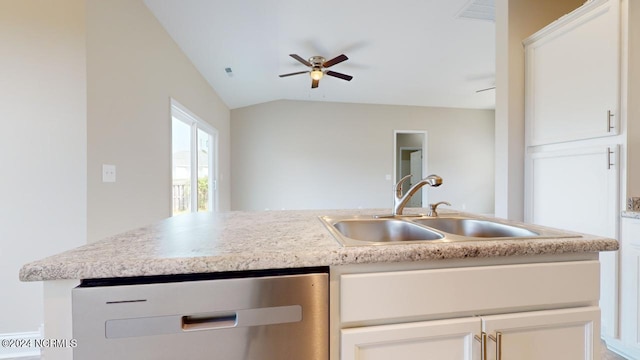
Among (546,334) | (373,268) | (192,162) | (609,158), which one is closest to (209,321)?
(373,268)

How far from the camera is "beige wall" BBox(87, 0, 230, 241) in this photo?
5.71 ft

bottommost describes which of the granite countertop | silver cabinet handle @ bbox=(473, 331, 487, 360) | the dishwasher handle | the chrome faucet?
silver cabinet handle @ bbox=(473, 331, 487, 360)

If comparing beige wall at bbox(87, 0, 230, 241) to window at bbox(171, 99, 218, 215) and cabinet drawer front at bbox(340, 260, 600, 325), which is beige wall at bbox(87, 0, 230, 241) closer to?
window at bbox(171, 99, 218, 215)

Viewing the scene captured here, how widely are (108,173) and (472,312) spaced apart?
220 centimetres

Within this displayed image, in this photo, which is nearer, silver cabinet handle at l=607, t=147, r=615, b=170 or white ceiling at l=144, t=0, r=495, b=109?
silver cabinet handle at l=607, t=147, r=615, b=170

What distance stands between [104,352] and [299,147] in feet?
17.4

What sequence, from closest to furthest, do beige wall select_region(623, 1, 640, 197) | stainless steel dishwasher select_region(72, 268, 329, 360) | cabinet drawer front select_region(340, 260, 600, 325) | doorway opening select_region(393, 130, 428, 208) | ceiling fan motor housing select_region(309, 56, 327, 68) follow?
stainless steel dishwasher select_region(72, 268, 329, 360) → cabinet drawer front select_region(340, 260, 600, 325) → beige wall select_region(623, 1, 640, 197) → ceiling fan motor housing select_region(309, 56, 327, 68) → doorway opening select_region(393, 130, 428, 208)

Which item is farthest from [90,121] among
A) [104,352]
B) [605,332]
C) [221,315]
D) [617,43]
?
→ [605,332]

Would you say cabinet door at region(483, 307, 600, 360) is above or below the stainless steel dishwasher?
below

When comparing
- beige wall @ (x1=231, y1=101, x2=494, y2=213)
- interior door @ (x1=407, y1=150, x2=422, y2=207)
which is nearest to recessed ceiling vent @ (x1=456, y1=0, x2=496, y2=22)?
beige wall @ (x1=231, y1=101, x2=494, y2=213)

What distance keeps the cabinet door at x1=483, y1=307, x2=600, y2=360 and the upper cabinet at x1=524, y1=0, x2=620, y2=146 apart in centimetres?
144

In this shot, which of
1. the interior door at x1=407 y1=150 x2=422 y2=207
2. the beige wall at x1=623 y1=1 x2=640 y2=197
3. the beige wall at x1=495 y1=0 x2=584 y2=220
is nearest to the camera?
the beige wall at x1=623 y1=1 x2=640 y2=197

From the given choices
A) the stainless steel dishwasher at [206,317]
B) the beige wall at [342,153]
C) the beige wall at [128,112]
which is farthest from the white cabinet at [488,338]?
the beige wall at [342,153]

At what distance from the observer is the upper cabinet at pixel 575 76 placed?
1640 millimetres
